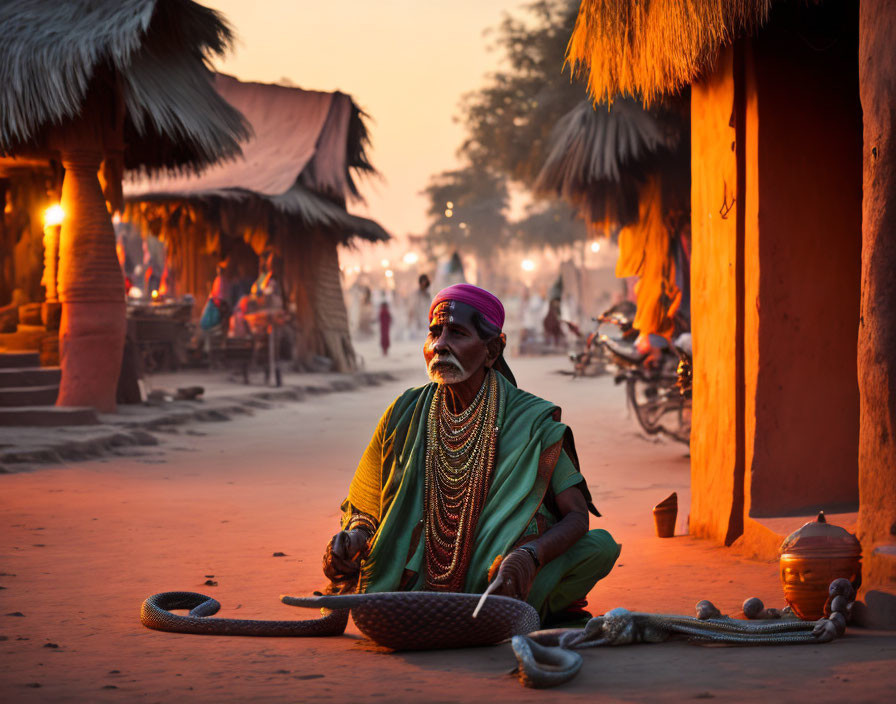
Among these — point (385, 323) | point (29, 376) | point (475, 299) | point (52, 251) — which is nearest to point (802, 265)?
point (475, 299)

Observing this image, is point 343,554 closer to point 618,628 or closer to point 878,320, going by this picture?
point 618,628

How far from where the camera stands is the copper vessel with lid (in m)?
4.21

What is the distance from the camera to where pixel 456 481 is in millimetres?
4270

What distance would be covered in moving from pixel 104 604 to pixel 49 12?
8.88 meters

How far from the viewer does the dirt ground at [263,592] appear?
332 cm

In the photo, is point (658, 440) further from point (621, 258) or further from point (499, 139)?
point (499, 139)

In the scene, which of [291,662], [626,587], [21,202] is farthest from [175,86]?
[291,662]

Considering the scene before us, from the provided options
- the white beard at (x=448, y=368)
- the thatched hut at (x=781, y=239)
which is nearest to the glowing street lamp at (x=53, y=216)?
the thatched hut at (x=781, y=239)

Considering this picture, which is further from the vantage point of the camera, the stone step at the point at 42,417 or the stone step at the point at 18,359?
the stone step at the point at 18,359

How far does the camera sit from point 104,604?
4793mm

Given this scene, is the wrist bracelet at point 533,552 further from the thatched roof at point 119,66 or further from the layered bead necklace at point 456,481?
the thatched roof at point 119,66

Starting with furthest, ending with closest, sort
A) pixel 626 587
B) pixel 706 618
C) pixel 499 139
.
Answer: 1. pixel 499 139
2. pixel 626 587
3. pixel 706 618

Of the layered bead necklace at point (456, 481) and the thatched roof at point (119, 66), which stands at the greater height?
the thatched roof at point (119, 66)

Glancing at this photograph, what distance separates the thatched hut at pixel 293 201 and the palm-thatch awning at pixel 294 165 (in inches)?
0.8
